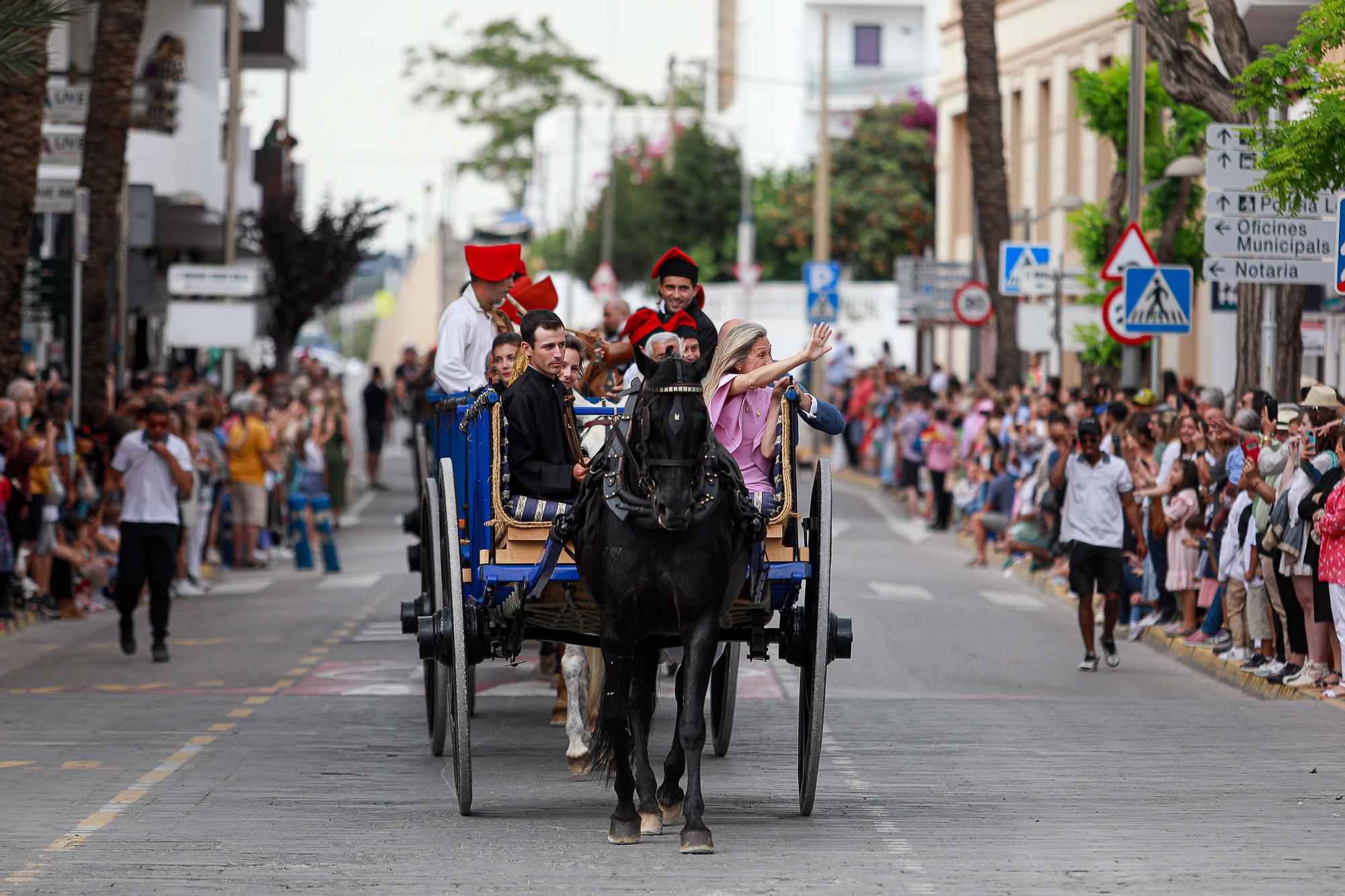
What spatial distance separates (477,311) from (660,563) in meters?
4.54

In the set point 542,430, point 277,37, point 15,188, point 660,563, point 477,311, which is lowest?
point 660,563

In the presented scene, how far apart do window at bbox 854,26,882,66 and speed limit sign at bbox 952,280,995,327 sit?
40.8 metres

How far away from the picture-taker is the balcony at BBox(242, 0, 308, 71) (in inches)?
1721

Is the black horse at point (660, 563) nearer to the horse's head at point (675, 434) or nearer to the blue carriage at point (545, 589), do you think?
the horse's head at point (675, 434)

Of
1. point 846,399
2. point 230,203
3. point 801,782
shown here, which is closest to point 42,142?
point 230,203

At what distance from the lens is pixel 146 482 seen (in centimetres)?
1778

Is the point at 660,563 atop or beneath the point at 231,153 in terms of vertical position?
beneath

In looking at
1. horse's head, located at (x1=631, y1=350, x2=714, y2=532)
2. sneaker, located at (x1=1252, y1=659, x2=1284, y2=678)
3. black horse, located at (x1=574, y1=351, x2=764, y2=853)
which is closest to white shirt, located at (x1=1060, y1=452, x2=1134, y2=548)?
sneaker, located at (x1=1252, y1=659, x2=1284, y2=678)

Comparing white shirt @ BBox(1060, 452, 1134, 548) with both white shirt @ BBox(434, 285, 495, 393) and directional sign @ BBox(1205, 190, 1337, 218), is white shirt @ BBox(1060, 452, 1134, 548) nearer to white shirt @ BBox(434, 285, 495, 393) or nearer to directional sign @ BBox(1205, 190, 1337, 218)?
directional sign @ BBox(1205, 190, 1337, 218)

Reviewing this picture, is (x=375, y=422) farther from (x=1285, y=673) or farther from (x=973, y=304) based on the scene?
(x=1285, y=673)

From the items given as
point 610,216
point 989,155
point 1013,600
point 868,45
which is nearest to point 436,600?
point 1013,600

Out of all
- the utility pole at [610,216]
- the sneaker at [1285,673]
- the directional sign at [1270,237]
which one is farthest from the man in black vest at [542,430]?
the utility pole at [610,216]

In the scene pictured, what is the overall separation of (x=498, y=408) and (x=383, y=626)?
9796 millimetres

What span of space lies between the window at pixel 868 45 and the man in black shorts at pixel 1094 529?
56.9 meters
